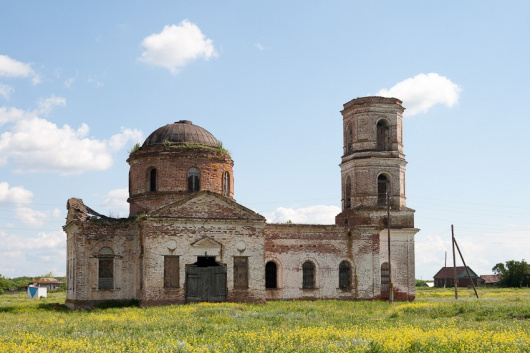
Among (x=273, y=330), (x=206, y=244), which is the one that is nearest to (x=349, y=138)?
(x=206, y=244)

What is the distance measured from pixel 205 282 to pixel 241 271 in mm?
1851

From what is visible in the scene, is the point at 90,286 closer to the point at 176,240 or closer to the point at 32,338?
the point at 176,240

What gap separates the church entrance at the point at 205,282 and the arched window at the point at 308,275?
5.15 m

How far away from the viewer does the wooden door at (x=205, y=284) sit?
30.2 metres

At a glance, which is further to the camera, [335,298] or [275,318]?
[335,298]

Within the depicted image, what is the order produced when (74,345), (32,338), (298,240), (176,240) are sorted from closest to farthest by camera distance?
(74,345)
(32,338)
(176,240)
(298,240)

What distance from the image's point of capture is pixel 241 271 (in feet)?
102

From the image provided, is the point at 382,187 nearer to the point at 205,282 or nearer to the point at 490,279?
the point at 205,282

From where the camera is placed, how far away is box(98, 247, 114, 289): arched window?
3114 cm

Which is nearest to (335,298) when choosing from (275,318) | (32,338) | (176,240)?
(176,240)

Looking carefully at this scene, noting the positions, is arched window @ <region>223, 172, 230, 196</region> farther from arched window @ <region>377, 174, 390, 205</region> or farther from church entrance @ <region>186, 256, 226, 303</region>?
arched window @ <region>377, 174, 390, 205</region>

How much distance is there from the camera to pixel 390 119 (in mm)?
35938

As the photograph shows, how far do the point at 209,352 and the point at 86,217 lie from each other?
19.9 metres

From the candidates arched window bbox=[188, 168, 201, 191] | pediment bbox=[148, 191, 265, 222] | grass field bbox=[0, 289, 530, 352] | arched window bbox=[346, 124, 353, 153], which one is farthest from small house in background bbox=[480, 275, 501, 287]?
pediment bbox=[148, 191, 265, 222]
